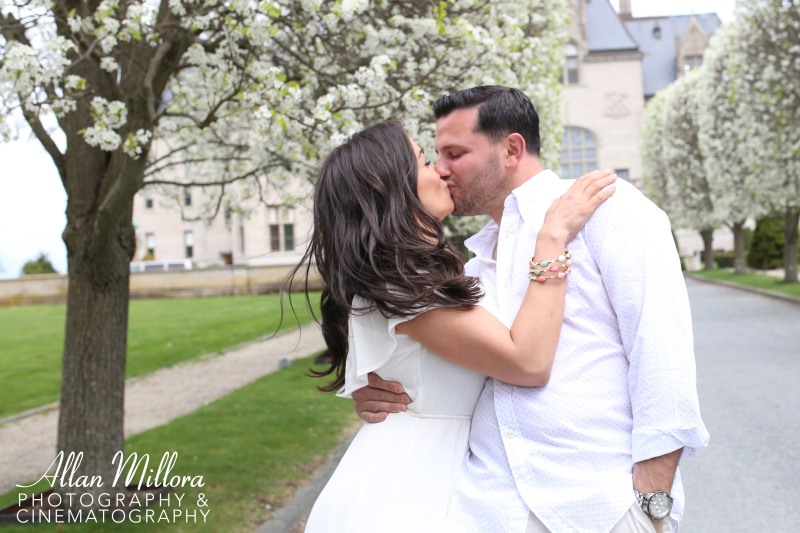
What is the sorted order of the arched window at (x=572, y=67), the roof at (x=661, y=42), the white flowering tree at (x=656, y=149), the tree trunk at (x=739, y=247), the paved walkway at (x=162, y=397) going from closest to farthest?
1. the paved walkway at (x=162, y=397)
2. the tree trunk at (x=739, y=247)
3. the white flowering tree at (x=656, y=149)
4. the arched window at (x=572, y=67)
5. the roof at (x=661, y=42)

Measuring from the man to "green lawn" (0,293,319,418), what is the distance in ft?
42.0

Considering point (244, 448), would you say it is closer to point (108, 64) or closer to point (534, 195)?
point (108, 64)

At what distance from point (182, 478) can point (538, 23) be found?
1086cm

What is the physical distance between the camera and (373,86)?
6734mm

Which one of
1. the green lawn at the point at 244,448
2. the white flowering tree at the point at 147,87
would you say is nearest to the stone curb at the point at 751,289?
the green lawn at the point at 244,448

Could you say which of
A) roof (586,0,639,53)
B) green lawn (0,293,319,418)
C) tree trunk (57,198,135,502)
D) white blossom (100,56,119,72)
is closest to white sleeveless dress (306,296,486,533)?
white blossom (100,56,119,72)

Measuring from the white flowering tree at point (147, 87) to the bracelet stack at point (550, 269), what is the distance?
3885 mm

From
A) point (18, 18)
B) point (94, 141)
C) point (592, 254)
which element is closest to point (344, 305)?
point (592, 254)

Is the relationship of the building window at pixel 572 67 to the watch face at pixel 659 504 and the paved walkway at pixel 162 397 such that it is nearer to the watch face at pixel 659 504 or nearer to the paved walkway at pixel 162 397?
the paved walkway at pixel 162 397

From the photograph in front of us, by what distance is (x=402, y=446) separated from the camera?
263 centimetres

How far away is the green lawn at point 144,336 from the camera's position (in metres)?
16.3

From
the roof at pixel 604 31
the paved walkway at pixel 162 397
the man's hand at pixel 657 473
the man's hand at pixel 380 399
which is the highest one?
the roof at pixel 604 31

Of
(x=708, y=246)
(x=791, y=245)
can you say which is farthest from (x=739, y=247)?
(x=791, y=245)

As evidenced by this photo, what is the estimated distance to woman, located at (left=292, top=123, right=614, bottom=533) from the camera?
2.48 meters
